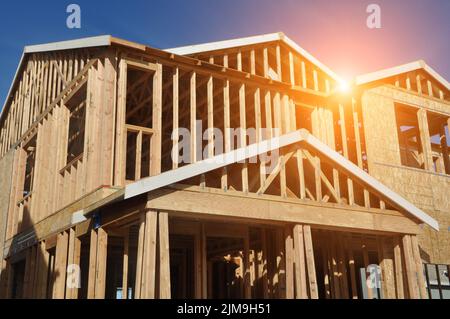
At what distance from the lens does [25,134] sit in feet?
69.4

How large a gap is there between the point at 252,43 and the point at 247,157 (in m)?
9.08

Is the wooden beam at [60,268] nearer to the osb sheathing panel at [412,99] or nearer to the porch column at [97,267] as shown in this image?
the porch column at [97,267]

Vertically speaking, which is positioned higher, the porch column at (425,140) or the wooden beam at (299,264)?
the porch column at (425,140)

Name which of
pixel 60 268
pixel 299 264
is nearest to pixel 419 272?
pixel 299 264

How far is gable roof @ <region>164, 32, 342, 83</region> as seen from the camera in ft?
56.0

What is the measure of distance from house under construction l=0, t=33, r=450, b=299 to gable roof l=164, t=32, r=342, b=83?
0.07m

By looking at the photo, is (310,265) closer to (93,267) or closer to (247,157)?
(247,157)

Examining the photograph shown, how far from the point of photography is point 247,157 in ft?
38.6

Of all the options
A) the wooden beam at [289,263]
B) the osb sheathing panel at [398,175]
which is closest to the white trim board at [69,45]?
the wooden beam at [289,263]

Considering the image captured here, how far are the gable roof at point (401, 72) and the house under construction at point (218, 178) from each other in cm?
9

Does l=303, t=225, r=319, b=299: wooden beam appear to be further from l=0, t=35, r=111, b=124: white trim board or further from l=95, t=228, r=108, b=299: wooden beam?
l=0, t=35, r=111, b=124: white trim board

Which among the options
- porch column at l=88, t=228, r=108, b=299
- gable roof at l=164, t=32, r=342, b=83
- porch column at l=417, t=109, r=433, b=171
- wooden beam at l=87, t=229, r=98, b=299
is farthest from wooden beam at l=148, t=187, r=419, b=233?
porch column at l=417, t=109, r=433, b=171

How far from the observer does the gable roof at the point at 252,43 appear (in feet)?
56.0

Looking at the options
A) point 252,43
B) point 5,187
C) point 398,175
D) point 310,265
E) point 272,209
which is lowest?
point 310,265
